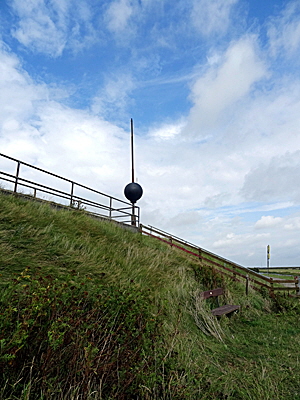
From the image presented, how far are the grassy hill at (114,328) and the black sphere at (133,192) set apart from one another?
11363 millimetres

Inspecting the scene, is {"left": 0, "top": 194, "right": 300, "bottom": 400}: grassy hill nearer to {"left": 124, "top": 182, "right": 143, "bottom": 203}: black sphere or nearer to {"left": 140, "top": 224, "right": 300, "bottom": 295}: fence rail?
{"left": 140, "top": 224, "right": 300, "bottom": 295}: fence rail

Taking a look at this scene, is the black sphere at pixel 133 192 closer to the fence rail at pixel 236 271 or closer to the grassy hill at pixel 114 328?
the fence rail at pixel 236 271

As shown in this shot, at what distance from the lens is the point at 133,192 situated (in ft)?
72.0

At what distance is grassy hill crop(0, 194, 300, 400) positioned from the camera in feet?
10.1

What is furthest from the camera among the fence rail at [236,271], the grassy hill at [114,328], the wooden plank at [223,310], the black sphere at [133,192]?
the black sphere at [133,192]

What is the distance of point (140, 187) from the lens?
22.4 metres

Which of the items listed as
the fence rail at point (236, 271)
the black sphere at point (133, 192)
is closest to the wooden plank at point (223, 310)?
the fence rail at point (236, 271)

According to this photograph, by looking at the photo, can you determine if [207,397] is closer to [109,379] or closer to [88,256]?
[109,379]

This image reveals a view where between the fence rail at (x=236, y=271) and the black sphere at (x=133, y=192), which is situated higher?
the black sphere at (x=133, y=192)

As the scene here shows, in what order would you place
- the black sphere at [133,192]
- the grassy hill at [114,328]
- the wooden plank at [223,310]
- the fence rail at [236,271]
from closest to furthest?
the grassy hill at [114,328] → the wooden plank at [223,310] → the fence rail at [236,271] → the black sphere at [133,192]

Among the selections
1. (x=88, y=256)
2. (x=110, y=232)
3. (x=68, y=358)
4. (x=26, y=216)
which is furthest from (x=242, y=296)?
(x=68, y=358)

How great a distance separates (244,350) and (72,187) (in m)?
10.5

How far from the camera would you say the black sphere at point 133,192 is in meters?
22.0

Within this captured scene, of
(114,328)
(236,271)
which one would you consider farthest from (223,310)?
(236,271)
